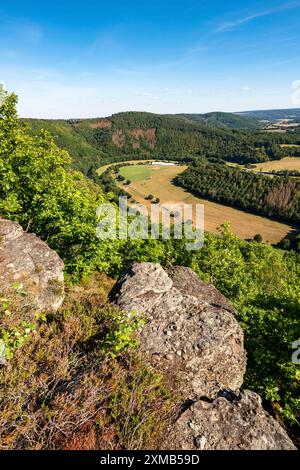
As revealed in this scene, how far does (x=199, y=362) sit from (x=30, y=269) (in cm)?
893

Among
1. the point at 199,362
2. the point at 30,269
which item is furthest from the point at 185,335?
the point at 30,269

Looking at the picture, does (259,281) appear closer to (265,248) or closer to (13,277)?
(265,248)

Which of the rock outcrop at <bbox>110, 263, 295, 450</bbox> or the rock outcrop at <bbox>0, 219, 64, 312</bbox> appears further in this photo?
the rock outcrop at <bbox>0, 219, 64, 312</bbox>

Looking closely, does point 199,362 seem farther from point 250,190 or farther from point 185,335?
point 250,190

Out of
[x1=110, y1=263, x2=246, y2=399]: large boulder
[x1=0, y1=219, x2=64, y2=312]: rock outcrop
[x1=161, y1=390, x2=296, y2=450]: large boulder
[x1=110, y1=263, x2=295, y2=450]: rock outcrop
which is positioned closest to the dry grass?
[x1=161, y1=390, x2=296, y2=450]: large boulder

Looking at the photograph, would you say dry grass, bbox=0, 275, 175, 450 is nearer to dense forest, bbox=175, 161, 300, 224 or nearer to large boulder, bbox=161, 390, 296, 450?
large boulder, bbox=161, 390, 296, 450

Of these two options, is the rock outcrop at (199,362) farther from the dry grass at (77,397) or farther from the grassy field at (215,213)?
the grassy field at (215,213)

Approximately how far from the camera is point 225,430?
7.37 meters

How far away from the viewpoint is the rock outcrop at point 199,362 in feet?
23.7

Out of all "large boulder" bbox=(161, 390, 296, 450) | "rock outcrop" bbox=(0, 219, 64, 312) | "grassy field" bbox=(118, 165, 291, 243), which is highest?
"rock outcrop" bbox=(0, 219, 64, 312)

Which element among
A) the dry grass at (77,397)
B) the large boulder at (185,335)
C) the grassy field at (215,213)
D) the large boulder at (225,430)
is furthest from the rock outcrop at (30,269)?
the grassy field at (215,213)

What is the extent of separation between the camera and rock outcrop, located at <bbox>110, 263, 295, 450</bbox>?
23.7 ft

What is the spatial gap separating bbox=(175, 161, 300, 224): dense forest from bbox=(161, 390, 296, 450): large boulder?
128m

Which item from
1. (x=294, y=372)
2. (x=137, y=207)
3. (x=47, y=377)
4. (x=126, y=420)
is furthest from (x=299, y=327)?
(x=137, y=207)
